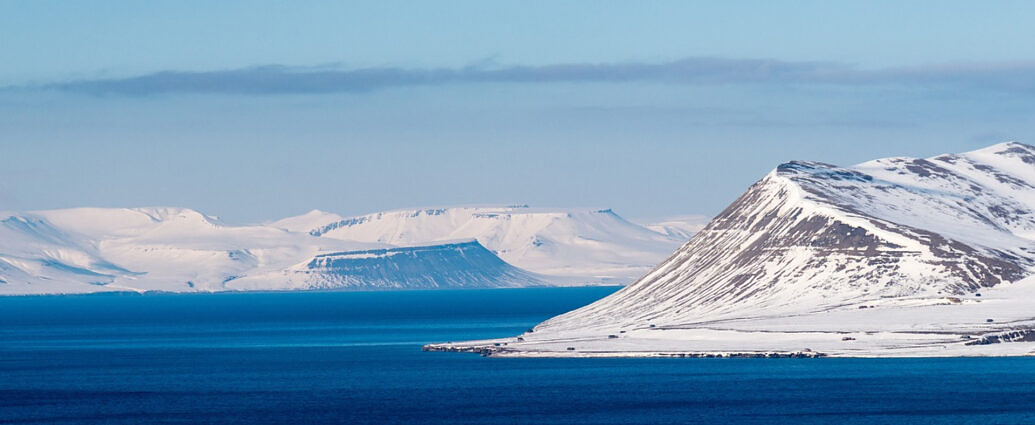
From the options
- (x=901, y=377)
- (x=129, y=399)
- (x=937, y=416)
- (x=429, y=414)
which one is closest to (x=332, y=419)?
(x=429, y=414)

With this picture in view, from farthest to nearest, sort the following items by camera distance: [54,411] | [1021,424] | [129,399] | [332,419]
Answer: [129,399]
[54,411]
[332,419]
[1021,424]

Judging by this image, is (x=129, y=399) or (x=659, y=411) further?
(x=129, y=399)

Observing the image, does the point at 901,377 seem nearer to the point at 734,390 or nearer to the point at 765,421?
the point at 734,390

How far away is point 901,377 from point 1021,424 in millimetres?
46126

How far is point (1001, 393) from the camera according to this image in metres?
178

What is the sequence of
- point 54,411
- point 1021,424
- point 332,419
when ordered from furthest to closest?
1. point 54,411
2. point 332,419
3. point 1021,424

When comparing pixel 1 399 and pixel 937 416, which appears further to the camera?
pixel 1 399

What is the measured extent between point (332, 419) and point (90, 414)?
24.1 metres

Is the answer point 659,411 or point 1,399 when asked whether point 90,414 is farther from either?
point 659,411

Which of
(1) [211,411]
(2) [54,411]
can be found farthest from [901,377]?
(2) [54,411]

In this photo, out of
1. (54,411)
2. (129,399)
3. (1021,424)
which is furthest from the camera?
(129,399)

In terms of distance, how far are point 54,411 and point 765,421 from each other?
210 feet

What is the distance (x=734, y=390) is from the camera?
187875 mm

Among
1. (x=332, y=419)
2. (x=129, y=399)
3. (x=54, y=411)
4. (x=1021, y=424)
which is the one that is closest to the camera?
(x=1021, y=424)
